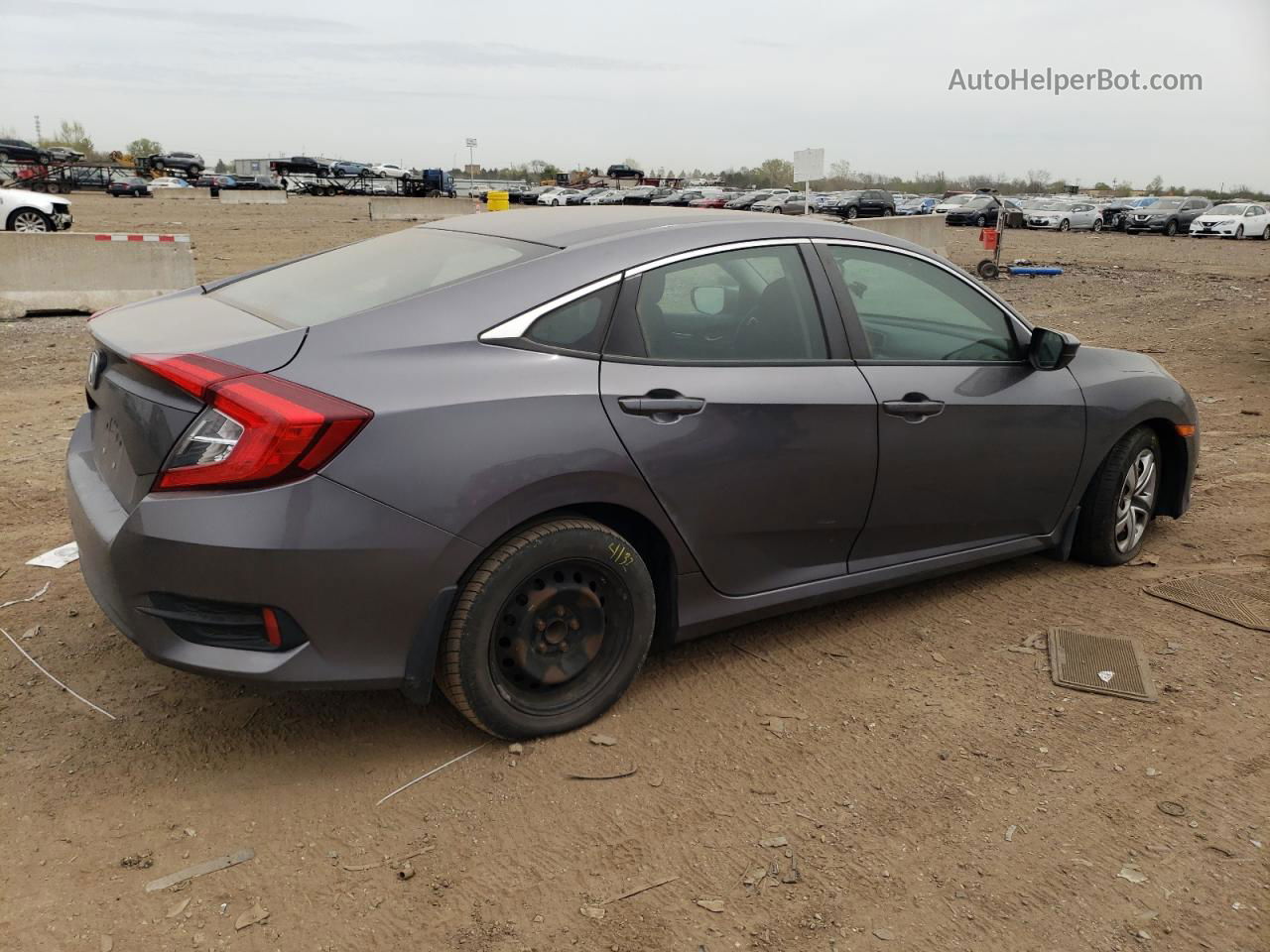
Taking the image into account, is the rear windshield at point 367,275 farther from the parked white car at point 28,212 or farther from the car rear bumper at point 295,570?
the parked white car at point 28,212

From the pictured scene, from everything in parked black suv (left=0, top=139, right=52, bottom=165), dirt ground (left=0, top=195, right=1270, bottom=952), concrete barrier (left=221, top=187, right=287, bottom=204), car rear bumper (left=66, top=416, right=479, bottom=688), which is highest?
parked black suv (left=0, top=139, right=52, bottom=165)

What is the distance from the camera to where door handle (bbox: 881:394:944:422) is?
150 inches

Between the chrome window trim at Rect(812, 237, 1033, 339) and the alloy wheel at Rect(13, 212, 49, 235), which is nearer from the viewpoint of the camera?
the chrome window trim at Rect(812, 237, 1033, 339)

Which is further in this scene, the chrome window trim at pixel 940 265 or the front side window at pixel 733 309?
the chrome window trim at pixel 940 265

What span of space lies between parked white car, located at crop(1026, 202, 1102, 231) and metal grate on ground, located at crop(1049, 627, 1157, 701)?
136ft

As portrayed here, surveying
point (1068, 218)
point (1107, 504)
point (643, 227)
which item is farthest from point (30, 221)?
point (1068, 218)

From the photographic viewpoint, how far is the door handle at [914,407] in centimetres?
381

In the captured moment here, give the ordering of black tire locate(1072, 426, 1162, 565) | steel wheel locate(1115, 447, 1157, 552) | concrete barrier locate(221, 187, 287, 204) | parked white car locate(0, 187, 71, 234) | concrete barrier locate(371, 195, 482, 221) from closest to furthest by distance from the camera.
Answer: black tire locate(1072, 426, 1162, 565)
steel wheel locate(1115, 447, 1157, 552)
parked white car locate(0, 187, 71, 234)
concrete barrier locate(371, 195, 482, 221)
concrete barrier locate(221, 187, 287, 204)

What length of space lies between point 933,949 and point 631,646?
1.27 meters

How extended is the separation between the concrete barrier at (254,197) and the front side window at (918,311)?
167 feet

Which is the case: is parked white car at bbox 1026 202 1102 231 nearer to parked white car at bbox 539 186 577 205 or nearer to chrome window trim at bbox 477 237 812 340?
parked white car at bbox 539 186 577 205

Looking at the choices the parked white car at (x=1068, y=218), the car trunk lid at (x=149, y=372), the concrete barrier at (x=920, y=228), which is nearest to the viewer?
the car trunk lid at (x=149, y=372)

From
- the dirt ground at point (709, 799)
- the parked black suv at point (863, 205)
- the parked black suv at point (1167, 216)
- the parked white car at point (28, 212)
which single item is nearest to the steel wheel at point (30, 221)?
the parked white car at point (28, 212)

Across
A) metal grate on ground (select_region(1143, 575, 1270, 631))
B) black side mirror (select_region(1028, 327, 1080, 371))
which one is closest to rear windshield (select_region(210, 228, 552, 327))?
black side mirror (select_region(1028, 327, 1080, 371))
